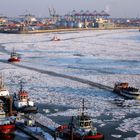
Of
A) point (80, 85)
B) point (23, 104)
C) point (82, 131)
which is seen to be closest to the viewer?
point (82, 131)

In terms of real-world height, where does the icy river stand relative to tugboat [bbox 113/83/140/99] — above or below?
below

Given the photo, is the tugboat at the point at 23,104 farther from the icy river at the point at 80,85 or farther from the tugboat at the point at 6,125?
the tugboat at the point at 6,125

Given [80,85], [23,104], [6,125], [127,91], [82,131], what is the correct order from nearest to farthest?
[82,131]
[6,125]
[23,104]
[127,91]
[80,85]

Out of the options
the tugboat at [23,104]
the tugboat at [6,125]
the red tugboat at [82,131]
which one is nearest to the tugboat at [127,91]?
the tugboat at [23,104]

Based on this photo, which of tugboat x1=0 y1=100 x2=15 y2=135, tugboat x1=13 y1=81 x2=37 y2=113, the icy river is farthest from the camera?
tugboat x1=13 y1=81 x2=37 y2=113

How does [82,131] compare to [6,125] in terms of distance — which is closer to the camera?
[82,131]

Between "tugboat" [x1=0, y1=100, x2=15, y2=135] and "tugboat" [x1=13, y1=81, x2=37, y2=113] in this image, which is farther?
"tugboat" [x1=13, y1=81, x2=37, y2=113]

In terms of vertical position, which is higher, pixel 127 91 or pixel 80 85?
pixel 127 91

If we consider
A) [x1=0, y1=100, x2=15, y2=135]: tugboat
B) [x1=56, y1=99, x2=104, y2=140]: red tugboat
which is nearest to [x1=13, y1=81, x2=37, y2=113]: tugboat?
[x1=0, y1=100, x2=15, y2=135]: tugboat

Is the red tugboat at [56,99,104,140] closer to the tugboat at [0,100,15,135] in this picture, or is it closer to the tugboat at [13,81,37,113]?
the tugboat at [0,100,15,135]

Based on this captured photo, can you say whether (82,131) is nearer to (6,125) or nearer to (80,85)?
(6,125)

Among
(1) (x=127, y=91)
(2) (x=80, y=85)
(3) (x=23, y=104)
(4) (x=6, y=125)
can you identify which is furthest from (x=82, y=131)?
(2) (x=80, y=85)

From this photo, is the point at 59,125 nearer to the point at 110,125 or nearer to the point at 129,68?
the point at 110,125
